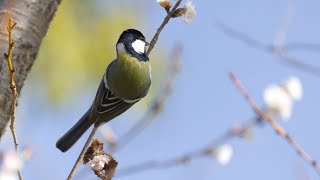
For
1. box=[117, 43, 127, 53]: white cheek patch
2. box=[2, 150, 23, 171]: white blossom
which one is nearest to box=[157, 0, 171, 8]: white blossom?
box=[117, 43, 127, 53]: white cheek patch

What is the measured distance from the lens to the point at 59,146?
284 centimetres

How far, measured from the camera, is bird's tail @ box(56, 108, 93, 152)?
2.84 metres

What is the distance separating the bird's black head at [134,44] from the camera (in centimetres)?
277

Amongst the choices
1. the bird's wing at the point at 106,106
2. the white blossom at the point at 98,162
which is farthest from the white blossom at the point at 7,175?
the bird's wing at the point at 106,106

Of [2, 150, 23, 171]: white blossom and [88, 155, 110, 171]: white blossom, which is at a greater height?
[2, 150, 23, 171]: white blossom

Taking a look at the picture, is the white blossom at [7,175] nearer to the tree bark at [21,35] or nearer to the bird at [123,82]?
the tree bark at [21,35]

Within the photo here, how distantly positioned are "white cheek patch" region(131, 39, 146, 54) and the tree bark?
351 millimetres

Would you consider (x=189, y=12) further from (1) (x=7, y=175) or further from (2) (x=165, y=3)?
(1) (x=7, y=175)

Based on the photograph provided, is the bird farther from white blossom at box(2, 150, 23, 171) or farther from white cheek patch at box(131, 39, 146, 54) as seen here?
white blossom at box(2, 150, 23, 171)

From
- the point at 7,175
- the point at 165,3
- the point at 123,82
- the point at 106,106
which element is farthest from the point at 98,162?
the point at 123,82

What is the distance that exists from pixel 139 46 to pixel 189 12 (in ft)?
1.80

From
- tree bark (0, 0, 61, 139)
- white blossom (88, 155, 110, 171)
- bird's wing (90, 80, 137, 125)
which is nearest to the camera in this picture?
white blossom (88, 155, 110, 171)

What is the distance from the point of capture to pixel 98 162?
6.68 ft

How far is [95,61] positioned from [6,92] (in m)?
3.46
